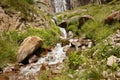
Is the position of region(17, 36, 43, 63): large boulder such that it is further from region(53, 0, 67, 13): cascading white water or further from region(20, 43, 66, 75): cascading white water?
region(53, 0, 67, 13): cascading white water

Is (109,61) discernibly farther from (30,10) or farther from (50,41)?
(30,10)

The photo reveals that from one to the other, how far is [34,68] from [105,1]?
30203 mm

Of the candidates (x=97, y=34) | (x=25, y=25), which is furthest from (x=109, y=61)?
(x=25, y=25)

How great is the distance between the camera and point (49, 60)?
562 inches

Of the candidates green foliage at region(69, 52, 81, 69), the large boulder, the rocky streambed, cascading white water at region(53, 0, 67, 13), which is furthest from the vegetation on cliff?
cascading white water at region(53, 0, 67, 13)

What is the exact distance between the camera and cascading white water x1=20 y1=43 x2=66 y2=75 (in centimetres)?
1251

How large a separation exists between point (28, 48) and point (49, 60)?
1.45 m

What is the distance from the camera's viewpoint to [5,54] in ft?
46.3

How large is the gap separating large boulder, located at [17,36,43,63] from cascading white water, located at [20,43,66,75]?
2.37 feet

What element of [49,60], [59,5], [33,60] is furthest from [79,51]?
[59,5]

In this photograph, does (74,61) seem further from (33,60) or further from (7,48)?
(7,48)

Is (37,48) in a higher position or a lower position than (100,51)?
lower

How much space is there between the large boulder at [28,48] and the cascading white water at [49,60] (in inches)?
28.4

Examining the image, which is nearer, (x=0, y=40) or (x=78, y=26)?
(x=0, y=40)
